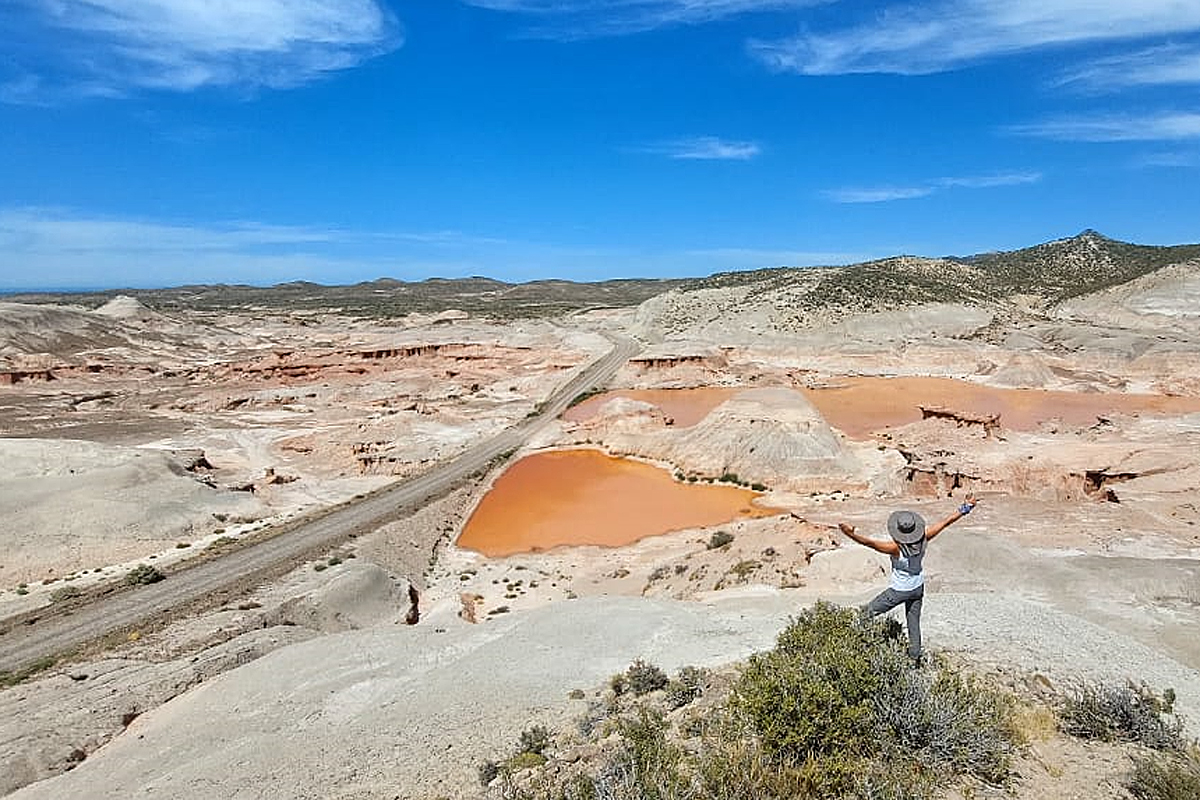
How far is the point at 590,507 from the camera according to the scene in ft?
107

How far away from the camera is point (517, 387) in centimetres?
6269

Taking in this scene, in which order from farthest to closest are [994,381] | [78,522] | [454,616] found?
1. [994,381]
2. [78,522]
3. [454,616]

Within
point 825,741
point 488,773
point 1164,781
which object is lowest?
point 488,773

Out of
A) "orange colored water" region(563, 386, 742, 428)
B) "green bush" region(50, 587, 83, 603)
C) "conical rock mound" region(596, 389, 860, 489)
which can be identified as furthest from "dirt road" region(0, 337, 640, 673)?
"orange colored water" region(563, 386, 742, 428)

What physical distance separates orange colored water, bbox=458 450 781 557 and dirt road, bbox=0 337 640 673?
10.1 ft

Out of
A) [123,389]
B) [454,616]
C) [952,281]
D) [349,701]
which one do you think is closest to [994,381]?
[952,281]

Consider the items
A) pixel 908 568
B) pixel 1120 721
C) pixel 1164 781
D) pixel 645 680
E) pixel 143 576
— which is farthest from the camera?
pixel 143 576

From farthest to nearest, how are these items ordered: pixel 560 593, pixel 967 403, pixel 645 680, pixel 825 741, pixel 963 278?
pixel 963 278 → pixel 967 403 → pixel 560 593 → pixel 645 680 → pixel 825 741

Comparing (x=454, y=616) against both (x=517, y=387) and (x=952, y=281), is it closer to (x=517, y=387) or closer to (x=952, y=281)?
(x=517, y=387)

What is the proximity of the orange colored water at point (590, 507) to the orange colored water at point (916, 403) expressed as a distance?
13.0 m

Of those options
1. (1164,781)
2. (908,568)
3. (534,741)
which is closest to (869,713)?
(908,568)

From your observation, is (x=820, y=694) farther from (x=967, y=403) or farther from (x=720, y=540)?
(x=967, y=403)

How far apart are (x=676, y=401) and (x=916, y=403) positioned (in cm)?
1856

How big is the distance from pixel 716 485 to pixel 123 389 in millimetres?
57607
